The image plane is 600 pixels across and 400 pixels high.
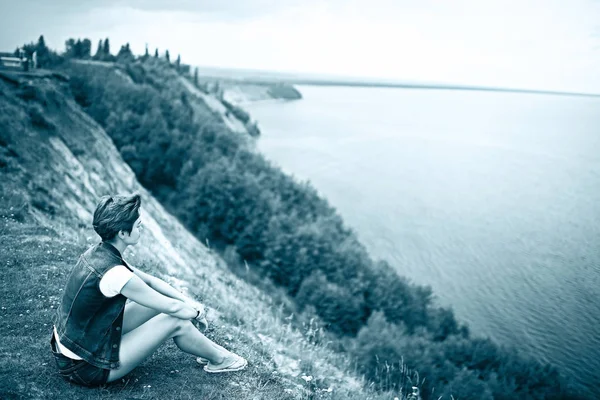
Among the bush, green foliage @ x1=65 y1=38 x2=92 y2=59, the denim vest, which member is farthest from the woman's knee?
green foliage @ x1=65 y1=38 x2=92 y2=59

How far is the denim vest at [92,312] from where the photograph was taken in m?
3.26

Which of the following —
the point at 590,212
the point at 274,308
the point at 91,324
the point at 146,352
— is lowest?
the point at 274,308

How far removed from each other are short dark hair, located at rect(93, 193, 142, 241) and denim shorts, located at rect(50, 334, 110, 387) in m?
1.08

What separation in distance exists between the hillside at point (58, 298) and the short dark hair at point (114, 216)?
1.47 m

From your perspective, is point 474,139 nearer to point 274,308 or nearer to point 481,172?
point 481,172

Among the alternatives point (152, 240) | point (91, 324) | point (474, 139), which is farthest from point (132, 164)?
point (474, 139)

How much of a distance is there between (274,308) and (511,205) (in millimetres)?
23956

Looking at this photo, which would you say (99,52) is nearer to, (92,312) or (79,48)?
(79,48)

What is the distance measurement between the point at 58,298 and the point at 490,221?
91.6 ft

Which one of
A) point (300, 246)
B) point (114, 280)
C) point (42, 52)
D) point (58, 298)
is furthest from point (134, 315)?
point (42, 52)

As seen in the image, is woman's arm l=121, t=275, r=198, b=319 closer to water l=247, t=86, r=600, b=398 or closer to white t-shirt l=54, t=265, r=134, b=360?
white t-shirt l=54, t=265, r=134, b=360

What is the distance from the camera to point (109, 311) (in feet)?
11.2

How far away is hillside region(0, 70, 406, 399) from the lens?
4.01m

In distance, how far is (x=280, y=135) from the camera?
6175 cm
